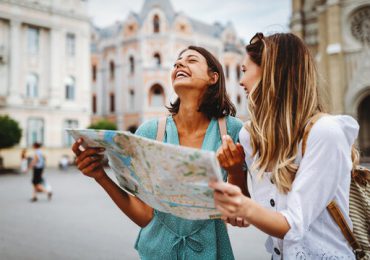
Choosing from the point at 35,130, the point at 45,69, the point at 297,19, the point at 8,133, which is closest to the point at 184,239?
the point at 8,133

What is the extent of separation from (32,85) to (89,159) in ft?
102

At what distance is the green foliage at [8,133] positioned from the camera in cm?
2298

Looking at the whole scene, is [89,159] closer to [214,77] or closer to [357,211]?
[214,77]

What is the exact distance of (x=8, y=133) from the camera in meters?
23.2

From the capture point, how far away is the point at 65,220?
8109 millimetres

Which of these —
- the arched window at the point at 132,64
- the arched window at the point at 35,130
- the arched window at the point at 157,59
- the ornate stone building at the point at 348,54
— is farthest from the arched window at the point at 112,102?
the ornate stone building at the point at 348,54

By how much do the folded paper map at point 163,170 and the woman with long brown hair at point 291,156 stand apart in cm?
10

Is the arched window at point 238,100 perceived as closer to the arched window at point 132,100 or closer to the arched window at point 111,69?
the arched window at point 132,100

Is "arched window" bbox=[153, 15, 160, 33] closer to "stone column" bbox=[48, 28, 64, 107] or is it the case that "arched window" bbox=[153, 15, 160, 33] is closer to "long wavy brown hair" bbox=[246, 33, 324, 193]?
"stone column" bbox=[48, 28, 64, 107]

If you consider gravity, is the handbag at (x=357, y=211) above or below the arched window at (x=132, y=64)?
below

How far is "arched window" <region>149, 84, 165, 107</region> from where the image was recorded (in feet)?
119

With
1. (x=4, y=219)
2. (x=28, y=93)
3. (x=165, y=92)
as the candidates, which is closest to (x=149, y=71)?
(x=165, y=92)

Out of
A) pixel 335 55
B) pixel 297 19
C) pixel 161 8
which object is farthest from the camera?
pixel 161 8

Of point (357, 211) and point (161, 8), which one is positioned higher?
point (161, 8)
